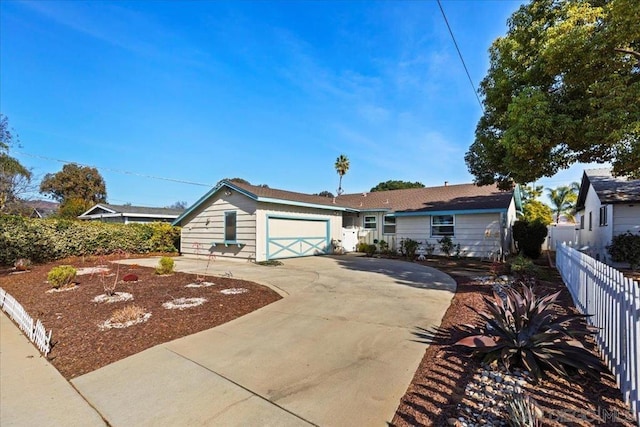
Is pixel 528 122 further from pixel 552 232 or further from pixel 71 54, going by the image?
pixel 552 232

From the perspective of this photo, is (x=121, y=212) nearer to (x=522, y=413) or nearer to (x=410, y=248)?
(x=410, y=248)

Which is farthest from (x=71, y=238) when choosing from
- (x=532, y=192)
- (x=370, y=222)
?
(x=532, y=192)

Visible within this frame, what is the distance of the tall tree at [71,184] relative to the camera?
39406 millimetres

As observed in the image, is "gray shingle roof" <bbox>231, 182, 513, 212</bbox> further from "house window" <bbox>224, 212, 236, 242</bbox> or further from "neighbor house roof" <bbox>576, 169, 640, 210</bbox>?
"neighbor house roof" <bbox>576, 169, 640, 210</bbox>

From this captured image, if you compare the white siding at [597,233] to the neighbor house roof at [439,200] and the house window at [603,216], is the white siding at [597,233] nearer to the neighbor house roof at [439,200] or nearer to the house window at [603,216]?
the house window at [603,216]

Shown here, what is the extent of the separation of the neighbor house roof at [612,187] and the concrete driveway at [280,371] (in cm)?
1064

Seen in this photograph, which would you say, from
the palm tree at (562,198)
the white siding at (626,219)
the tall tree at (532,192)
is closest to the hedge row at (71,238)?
the white siding at (626,219)

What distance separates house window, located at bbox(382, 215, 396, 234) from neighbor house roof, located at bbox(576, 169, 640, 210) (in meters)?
9.36

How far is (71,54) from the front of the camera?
1292cm

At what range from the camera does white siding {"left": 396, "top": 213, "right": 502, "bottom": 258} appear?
48.8 feet

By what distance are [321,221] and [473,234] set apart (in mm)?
8056

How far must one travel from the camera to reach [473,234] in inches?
607

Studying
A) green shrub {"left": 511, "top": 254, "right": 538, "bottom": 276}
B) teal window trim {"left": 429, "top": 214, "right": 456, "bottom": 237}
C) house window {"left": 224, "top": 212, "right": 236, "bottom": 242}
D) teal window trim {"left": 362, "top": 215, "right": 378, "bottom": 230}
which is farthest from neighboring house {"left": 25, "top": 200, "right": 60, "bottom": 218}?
green shrub {"left": 511, "top": 254, "right": 538, "bottom": 276}

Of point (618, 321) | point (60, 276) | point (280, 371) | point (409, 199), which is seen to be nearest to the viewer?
point (618, 321)
